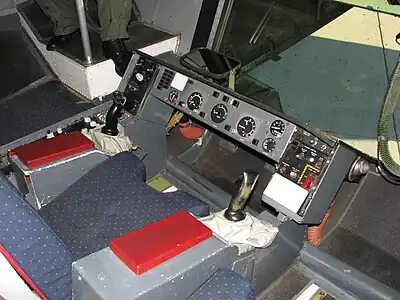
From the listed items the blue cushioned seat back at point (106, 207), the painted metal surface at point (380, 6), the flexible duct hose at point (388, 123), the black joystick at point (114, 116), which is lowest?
the blue cushioned seat back at point (106, 207)

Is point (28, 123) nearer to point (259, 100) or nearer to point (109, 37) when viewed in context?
point (109, 37)

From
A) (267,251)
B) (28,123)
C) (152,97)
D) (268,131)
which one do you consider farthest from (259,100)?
(28,123)

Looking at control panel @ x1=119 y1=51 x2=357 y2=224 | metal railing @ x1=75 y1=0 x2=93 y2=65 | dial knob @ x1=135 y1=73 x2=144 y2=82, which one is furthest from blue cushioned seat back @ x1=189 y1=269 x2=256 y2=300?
metal railing @ x1=75 y1=0 x2=93 y2=65

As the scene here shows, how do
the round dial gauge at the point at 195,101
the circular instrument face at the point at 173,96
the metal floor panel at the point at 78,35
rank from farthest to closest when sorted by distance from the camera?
1. the metal floor panel at the point at 78,35
2. the circular instrument face at the point at 173,96
3. the round dial gauge at the point at 195,101

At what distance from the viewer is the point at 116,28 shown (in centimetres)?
307

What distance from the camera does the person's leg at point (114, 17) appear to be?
3020 mm

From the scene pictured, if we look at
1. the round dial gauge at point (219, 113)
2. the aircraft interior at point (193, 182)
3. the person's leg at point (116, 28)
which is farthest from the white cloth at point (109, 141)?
the person's leg at point (116, 28)

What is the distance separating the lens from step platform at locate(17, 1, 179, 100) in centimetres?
321

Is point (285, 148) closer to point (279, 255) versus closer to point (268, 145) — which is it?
point (268, 145)

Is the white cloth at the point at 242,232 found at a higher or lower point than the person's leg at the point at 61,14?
lower

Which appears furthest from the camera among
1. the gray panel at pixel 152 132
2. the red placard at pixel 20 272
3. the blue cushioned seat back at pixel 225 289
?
the gray panel at pixel 152 132

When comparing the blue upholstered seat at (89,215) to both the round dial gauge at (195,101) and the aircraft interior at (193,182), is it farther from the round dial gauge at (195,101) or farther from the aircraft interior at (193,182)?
the round dial gauge at (195,101)

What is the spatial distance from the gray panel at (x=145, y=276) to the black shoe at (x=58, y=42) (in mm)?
2111

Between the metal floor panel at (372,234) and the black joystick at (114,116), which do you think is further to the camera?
the black joystick at (114,116)
